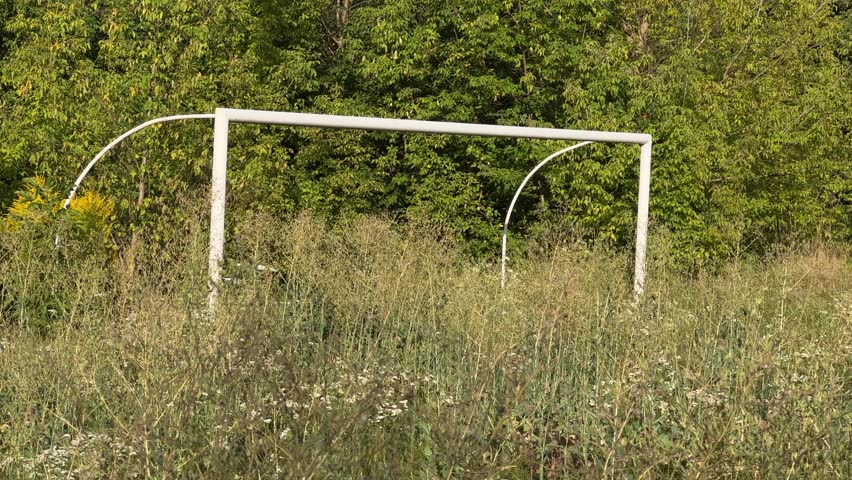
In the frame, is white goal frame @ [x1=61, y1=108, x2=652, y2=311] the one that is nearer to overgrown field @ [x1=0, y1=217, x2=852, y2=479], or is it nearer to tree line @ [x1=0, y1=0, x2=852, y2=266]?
overgrown field @ [x1=0, y1=217, x2=852, y2=479]

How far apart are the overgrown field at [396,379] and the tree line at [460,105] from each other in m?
4.64

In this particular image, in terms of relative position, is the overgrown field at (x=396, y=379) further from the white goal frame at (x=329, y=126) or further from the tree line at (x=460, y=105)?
the tree line at (x=460, y=105)

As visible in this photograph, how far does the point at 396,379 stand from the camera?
448 centimetres

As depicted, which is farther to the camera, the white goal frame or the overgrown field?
the white goal frame

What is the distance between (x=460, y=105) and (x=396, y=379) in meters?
13.7

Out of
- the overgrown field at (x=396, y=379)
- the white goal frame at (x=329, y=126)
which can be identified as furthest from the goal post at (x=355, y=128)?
the overgrown field at (x=396, y=379)

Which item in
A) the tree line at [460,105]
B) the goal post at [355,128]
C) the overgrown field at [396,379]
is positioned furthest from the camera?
the tree line at [460,105]

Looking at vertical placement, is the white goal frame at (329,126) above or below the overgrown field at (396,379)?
above

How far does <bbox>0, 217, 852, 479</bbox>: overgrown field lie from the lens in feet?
10.4

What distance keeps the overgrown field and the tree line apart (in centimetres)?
464

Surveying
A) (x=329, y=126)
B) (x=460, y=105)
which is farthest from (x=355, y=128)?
(x=460, y=105)

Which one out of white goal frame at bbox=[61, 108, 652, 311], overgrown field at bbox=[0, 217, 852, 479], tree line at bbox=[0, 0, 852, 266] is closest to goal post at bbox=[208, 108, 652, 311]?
white goal frame at bbox=[61, 108, 652, 311]

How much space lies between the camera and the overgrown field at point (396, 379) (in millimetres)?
3176

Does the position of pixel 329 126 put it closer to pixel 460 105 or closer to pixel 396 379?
pixel 396 379
